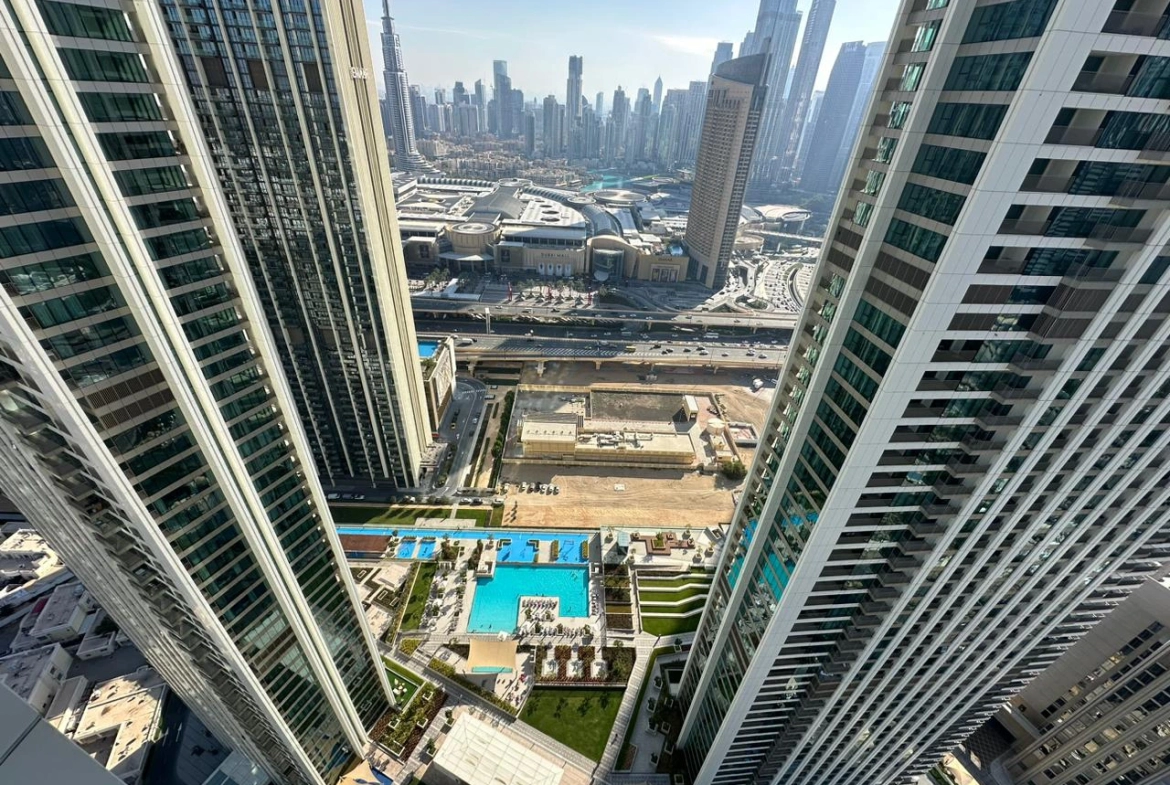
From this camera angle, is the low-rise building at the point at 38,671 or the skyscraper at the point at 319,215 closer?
the skyscraper at the point at 319,215

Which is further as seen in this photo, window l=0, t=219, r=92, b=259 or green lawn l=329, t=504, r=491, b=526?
green lawn l=329, t=504, r=491, b=526

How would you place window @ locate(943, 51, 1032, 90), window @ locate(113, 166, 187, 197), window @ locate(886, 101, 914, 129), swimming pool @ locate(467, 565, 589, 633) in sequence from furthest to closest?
swimming pool @ locate(467, 565, 589, 633) → window @ locate(113, 166, 187, 197) → window @ locate(886, 101, 914, 129) → window @ locate(943, 51, 1032, 90)

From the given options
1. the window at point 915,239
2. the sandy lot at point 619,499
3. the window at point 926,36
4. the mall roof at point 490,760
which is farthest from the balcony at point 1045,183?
the sandy lot at point 619,499

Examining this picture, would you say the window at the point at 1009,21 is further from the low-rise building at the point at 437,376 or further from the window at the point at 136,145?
the low-rise building at the point at 437,376

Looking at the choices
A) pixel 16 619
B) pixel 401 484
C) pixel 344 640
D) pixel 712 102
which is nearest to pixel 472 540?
pixel 401 484

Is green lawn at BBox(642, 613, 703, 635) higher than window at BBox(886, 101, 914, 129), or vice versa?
window at BBox(886, 101, 914, 129)

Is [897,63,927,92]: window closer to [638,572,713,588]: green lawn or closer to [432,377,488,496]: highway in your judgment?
[638,572,713,588]: green lawn

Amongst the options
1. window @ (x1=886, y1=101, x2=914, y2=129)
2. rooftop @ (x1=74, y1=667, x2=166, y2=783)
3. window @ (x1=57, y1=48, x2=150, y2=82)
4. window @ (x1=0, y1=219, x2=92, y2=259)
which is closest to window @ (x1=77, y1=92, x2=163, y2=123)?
window @ (x1=57, y1=48, x2=150, y2=82)

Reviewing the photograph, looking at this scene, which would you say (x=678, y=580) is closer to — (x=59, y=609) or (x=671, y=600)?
(x=671, y=600)

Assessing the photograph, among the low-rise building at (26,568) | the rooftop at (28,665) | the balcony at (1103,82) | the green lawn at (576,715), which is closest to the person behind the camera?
the balcony at (1103,82)
